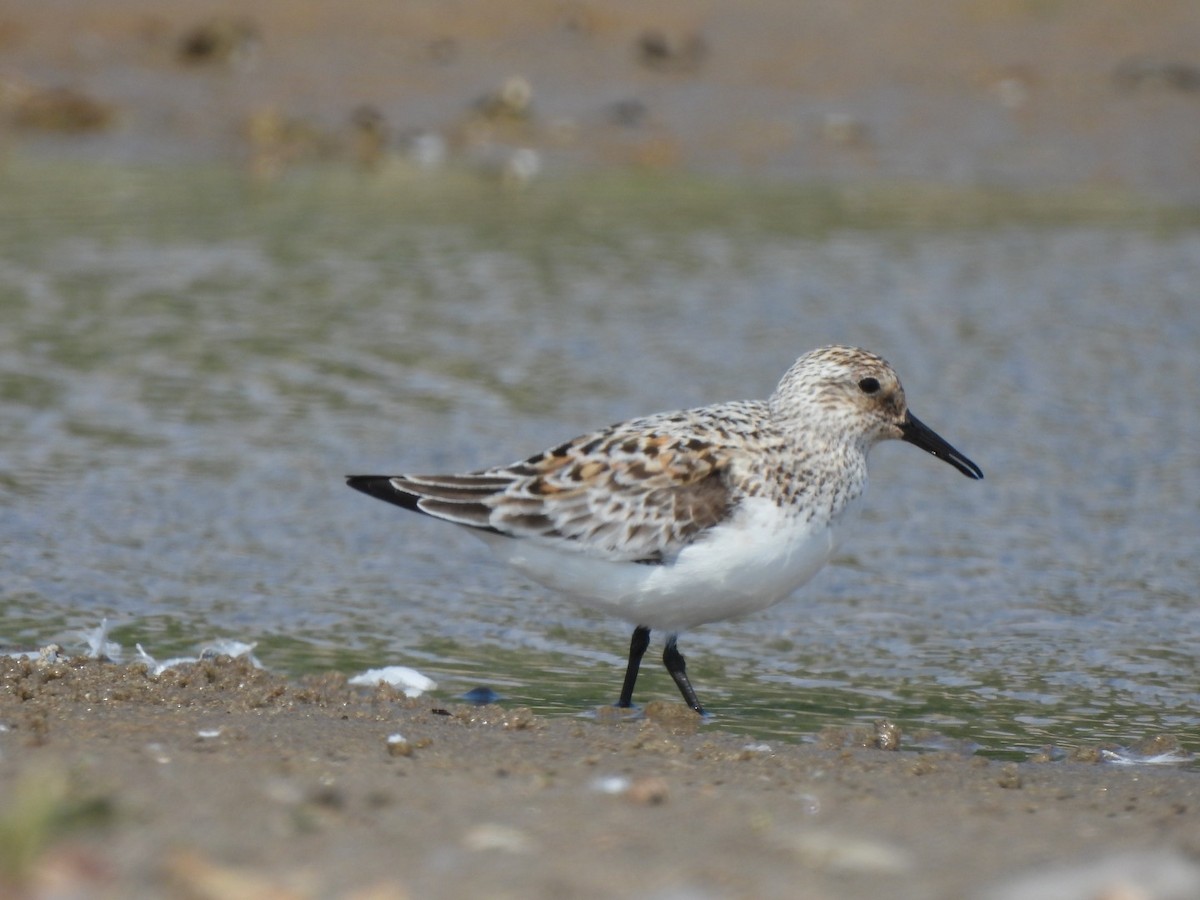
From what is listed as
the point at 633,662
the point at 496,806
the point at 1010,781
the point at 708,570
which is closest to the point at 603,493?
the point at 708,570

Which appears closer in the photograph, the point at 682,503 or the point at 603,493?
the point at 682,503

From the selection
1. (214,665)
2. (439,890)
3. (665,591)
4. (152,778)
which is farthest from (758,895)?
(214,665)

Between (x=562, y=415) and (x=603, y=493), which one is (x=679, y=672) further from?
(x=562, y=415)

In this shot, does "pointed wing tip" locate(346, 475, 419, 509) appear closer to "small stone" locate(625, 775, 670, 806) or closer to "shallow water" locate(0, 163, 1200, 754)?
"shallow water" locate(0, 163, 1200, 754)

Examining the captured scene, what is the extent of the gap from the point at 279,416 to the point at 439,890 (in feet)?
22.7

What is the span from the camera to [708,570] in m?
6.60

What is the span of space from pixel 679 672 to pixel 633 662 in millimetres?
177

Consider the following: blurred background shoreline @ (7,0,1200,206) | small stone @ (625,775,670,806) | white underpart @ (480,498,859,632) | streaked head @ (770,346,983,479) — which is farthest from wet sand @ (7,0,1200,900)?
blurred background shoreline @ (7,0,1200,206)

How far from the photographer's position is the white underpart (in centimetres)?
659

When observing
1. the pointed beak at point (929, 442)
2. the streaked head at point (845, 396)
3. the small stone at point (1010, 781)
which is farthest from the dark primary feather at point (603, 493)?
the small stone at point (1010, 781)

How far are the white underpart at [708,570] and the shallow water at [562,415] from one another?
18.3 inches

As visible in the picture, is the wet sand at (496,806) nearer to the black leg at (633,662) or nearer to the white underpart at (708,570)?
the black leg at (633,662)

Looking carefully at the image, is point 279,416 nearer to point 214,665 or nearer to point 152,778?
Result: point 214,665

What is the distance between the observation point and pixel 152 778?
4977mm
